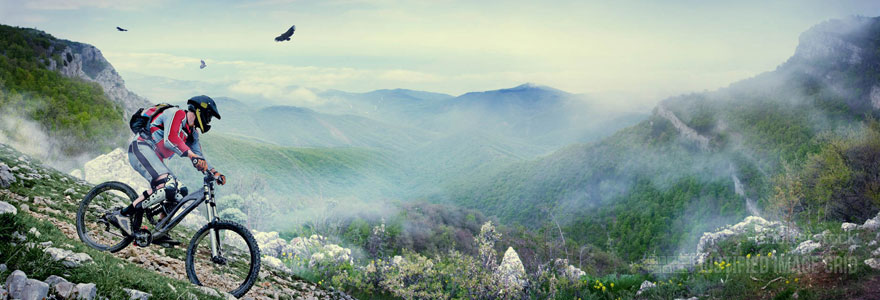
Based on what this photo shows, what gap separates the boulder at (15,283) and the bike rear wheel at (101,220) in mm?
3356

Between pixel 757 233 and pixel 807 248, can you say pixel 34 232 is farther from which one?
pixel 757 233

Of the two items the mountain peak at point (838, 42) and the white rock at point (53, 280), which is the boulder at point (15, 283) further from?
the mountain peak at point (838, 42)

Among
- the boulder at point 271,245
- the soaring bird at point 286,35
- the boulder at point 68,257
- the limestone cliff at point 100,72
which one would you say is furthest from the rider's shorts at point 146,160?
the limestone cliff at point 100,72

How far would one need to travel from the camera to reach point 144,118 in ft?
25.6

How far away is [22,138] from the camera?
2583 cm

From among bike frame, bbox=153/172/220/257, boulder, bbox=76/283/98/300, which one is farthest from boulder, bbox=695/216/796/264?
boulder, bbox=76/283/98/300

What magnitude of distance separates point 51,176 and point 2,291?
389 inches

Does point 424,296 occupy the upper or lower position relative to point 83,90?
lower

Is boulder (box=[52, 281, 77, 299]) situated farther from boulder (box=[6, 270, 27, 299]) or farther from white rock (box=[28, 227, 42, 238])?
white rock (box=[28, 227, 42, 238])

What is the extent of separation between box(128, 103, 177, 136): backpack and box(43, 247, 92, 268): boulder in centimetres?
219

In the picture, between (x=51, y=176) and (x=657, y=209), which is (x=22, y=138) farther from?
(x=657, y=209)

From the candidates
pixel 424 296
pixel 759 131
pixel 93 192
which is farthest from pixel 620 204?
pixel 93 192

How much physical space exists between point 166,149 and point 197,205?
119cm

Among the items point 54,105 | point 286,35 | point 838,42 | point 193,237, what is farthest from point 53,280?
point 838,42
